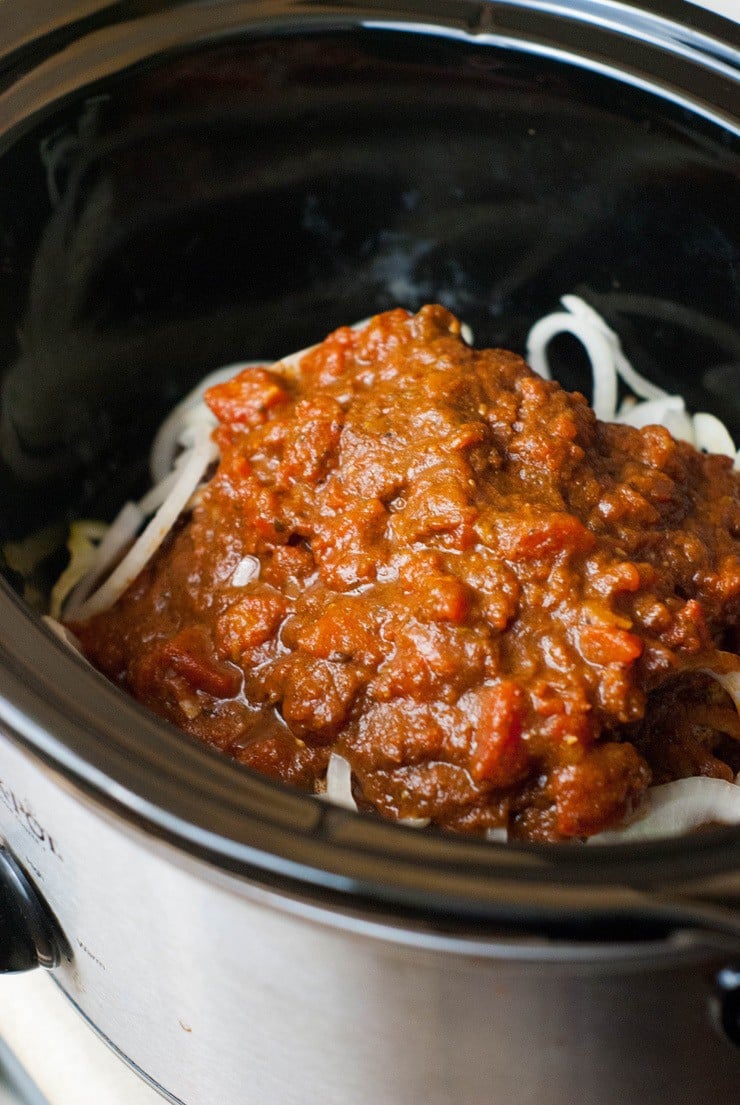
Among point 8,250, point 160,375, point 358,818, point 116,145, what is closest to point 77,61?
point 116,145

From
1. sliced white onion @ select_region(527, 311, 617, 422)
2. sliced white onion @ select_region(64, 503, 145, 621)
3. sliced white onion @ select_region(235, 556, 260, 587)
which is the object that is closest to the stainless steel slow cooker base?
sliced white onion @ select_region(235, 556, 260, 587)

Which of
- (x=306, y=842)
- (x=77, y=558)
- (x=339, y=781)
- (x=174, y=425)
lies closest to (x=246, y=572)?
(x=339, y=781)

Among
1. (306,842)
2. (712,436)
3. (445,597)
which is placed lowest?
(306,842)

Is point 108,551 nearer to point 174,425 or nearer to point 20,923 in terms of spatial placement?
point 174,425

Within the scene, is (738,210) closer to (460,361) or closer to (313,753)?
(460,361)

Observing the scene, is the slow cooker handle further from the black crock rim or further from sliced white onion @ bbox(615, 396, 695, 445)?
sliced white onion @ bbox(615, 396, 695, 445)

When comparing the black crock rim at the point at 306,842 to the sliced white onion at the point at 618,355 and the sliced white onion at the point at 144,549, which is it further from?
the sliced white onion at the point at 618,355

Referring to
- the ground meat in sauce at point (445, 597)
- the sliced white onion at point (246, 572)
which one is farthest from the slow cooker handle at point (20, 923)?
the sliced white onion at point (246, 572)

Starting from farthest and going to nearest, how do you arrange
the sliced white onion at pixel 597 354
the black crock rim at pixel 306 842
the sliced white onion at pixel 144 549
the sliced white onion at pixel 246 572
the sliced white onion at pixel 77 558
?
the sliced white onion at pixel 597 354, the sliced white onion at pixel 77 558, the sliced white onion at pixel 144 549, the sliced white onion at pixel 246 572, the black crock rim at pixel 306 842
